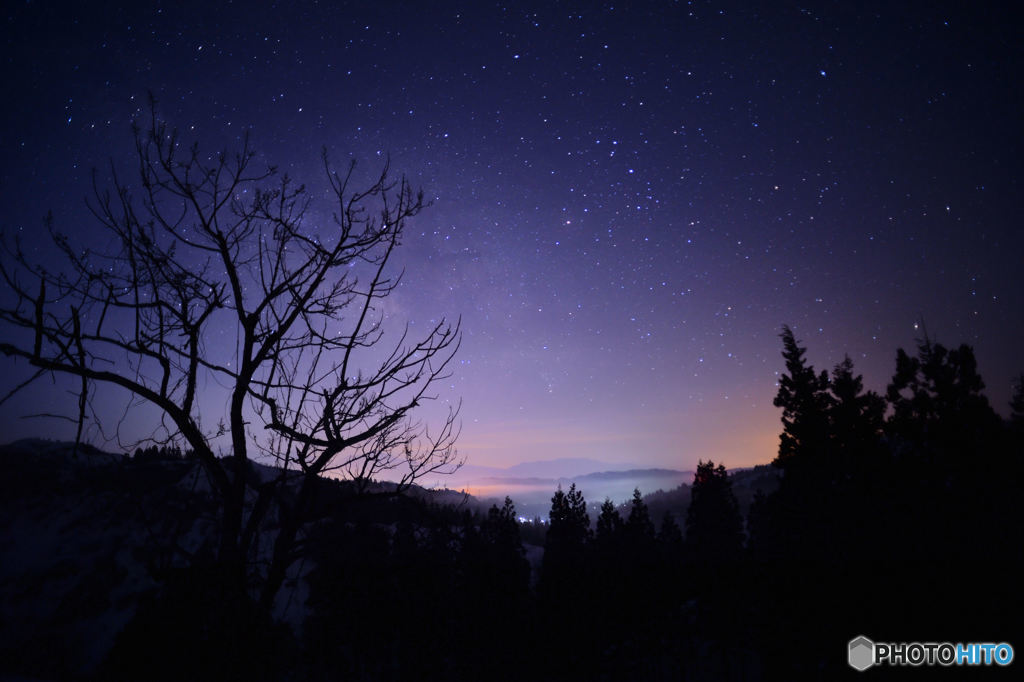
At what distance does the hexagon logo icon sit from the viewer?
12484 millimetres

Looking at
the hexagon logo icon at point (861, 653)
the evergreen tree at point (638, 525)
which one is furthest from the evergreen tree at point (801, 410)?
the evergreen tree at point (638, 525)

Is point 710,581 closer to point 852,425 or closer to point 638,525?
point 852,425

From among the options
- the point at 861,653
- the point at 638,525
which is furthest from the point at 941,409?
the point at 638,525

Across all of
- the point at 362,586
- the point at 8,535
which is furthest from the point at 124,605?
the point at 362,586

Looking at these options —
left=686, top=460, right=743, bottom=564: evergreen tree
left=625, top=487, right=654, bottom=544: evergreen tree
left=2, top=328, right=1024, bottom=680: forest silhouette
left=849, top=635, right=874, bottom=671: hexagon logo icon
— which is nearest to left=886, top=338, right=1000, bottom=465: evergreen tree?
left=2, top=328, right=1024, bottom=680: forest silhouette

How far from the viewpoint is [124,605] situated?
36719 millimetres

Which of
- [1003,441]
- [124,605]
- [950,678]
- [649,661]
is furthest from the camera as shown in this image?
[124,605]

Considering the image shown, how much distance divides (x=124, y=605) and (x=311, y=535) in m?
51.4

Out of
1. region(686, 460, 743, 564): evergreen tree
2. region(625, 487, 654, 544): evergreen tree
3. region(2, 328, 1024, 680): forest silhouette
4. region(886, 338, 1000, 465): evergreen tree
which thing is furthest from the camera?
region(625, 487, 654, 544): evergreen tree

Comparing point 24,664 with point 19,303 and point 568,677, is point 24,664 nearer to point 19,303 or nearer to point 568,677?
point 568,677

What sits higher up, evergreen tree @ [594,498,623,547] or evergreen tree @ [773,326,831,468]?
evergreen tree @ [773,326,831,468]

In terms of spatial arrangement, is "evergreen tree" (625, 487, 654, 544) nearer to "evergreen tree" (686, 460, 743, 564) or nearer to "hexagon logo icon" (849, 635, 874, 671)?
"evergreen tree" (686, 460, 743, 564)

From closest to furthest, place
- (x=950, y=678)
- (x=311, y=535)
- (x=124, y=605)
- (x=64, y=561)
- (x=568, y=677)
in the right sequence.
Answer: (x=311, y=535) < (x=950, y=678) < (x=568, y=677) < (x=124, y=605) < (x=64, y=561)

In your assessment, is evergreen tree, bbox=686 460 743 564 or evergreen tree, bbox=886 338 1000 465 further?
evergreen tree, bbox=686 460 743 564
